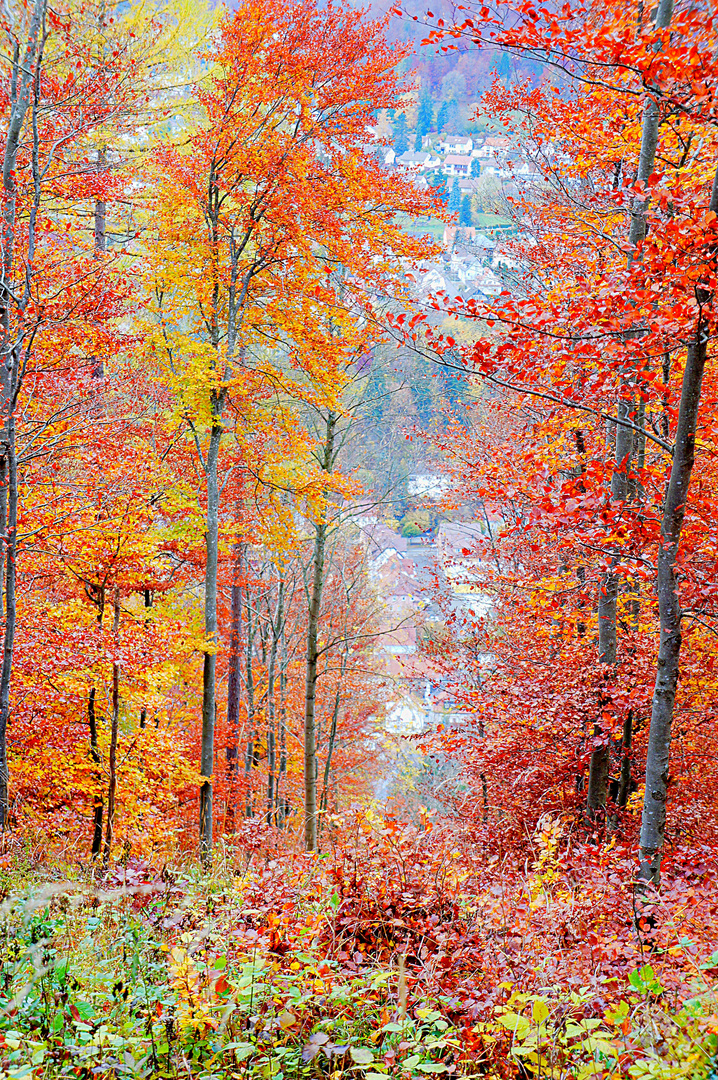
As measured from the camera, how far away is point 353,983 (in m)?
2.85

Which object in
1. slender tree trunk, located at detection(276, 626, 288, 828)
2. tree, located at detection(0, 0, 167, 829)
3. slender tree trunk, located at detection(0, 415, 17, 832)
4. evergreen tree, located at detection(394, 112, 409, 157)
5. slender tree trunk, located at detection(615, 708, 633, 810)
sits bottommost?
slender tree trunk, located at detection(276, 626, 288, 828)

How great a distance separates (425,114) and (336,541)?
104 metres

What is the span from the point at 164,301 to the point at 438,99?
111 meters

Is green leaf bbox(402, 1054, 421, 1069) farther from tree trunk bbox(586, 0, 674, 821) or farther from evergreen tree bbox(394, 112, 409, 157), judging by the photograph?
evergreen tree bbox(394, 112, 409, 157)

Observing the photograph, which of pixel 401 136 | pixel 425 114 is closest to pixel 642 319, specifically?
pixel 401 136

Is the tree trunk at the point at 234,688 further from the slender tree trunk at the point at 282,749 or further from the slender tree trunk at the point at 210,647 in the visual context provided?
the slender tree trunk at the point at 210,647

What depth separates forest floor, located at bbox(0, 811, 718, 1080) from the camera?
7.91ft

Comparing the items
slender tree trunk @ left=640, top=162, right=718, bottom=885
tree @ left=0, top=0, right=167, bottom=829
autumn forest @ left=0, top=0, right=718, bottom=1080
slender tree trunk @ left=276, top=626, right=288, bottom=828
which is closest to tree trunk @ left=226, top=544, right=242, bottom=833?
autumn forest @ left=0, top=0, right=718, bottom=1080

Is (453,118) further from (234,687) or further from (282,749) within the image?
(234,687)

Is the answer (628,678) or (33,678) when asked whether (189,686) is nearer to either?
(33,678)

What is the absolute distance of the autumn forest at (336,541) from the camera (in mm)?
2891

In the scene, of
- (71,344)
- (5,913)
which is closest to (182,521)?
(71,344)

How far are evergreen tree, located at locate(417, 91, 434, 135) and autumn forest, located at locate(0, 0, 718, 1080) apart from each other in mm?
101338

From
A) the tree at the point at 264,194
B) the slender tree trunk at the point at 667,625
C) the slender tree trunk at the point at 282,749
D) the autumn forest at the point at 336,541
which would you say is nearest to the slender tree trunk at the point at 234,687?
the autumn forest at the point at 336,541
